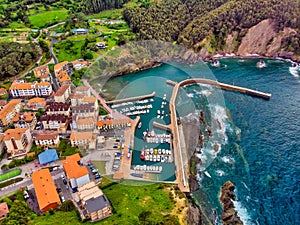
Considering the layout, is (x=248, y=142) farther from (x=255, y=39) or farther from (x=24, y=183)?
(x=255, y=39)

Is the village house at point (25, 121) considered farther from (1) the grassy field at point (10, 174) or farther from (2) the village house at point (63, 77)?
(2) the village house at point (63, 77)

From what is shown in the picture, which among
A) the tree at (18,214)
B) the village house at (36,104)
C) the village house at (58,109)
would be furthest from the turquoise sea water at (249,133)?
the tree at (18,214)

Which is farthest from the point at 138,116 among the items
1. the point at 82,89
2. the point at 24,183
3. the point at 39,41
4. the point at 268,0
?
the point at 268,0

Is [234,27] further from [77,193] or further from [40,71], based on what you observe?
[77,193]

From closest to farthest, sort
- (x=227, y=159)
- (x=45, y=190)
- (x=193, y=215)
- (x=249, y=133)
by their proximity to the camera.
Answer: (x=193, y=215) → (x=45, y=190) → (x=227, y=159) → (x=249, y=133)

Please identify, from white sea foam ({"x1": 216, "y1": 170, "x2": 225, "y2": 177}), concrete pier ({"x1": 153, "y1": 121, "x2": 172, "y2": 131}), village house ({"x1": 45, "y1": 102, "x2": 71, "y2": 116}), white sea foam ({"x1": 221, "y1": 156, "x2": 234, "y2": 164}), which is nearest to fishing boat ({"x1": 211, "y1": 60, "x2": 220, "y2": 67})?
concrete pier ({"x1": 153, "y1": 121, "x2": 172, "y2": 131})

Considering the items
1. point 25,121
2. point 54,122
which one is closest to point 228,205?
point 54,122
